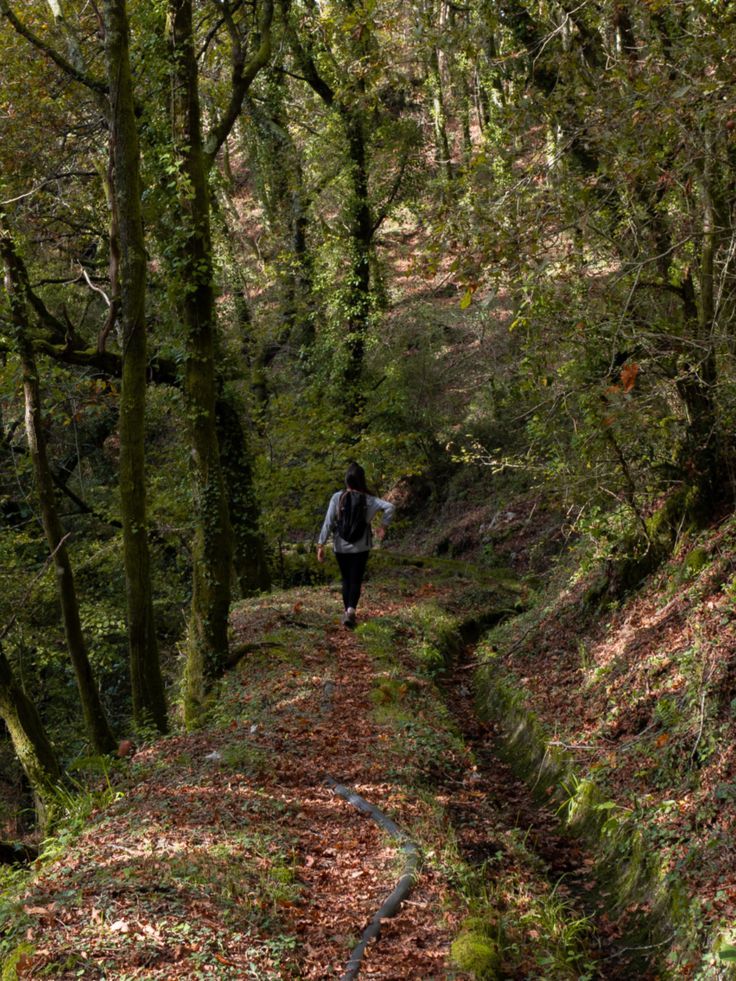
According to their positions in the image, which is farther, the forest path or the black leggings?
the black leggings

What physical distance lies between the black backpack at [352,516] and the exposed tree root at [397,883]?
15.0 ft

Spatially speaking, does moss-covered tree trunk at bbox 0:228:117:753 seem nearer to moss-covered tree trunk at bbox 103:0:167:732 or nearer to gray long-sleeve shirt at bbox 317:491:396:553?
moss-covered tree trunk at bbox 103:0:167:732

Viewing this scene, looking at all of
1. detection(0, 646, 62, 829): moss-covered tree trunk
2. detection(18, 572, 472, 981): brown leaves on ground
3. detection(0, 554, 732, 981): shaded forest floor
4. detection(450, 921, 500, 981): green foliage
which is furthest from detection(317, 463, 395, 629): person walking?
detection(450, 921, 500, 981): green foliage

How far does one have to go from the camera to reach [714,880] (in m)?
5.29

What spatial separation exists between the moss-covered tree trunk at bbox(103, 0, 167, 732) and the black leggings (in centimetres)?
285

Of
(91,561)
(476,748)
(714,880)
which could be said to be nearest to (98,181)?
(91,561)

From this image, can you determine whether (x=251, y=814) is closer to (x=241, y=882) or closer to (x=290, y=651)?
(x=241, y=882)

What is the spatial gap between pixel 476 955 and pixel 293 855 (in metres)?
1.54

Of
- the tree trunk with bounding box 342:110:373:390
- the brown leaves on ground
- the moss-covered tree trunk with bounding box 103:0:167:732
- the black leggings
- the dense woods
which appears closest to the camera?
the brown leaves on ground

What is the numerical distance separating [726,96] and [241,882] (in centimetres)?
611

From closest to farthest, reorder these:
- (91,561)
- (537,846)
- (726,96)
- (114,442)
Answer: (726,96) < (537,846) < (91,561) < (114,442)

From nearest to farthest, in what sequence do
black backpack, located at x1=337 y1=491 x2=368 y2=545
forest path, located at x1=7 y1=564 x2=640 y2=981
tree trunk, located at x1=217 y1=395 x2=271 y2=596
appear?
forest path, located at x1=7 y1=564 x2=640 y2=981
black backpack, located at x1=337 y1=491 x2=368 y2=545
tree trunk, located at x1=217 y1=395 x2=271 y2=596

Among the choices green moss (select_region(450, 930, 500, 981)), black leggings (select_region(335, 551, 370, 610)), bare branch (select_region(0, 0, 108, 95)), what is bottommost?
green moss (select_region(450, 930, 500, 981))

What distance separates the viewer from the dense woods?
7.53m
